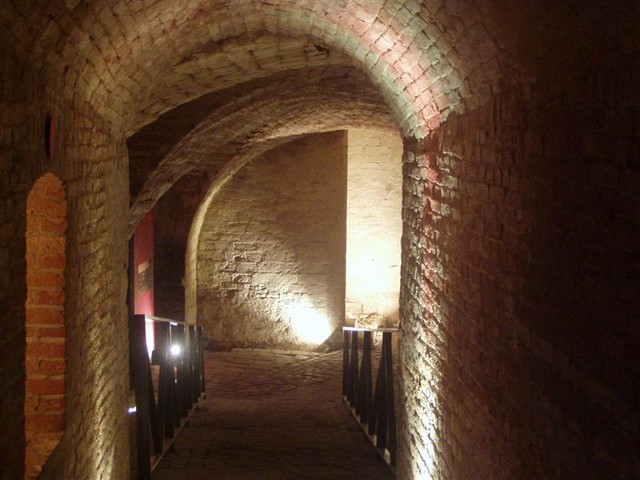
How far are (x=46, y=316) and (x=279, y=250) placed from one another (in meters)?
8.47

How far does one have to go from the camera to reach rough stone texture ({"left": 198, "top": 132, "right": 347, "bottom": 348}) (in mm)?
12156

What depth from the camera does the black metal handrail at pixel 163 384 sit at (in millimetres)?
5977

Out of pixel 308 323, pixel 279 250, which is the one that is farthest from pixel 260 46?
pixel 308 323

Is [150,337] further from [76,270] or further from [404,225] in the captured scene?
[76,270]

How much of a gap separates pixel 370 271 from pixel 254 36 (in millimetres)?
7139

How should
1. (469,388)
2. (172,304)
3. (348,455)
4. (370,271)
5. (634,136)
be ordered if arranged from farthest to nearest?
(370,271) < (172,304) < (348,455) < (469,388) < (634,136)

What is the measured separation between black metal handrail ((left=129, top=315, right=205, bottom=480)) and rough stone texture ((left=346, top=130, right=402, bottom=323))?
412 cm

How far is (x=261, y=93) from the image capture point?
770 cm

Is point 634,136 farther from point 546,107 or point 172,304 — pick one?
point 172,304

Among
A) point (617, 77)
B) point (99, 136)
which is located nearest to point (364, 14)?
point (99, 136)

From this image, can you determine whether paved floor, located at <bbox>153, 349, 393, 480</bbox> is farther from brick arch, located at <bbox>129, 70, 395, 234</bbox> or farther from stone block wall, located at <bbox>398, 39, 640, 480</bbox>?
brick arch, located at <bbox>129, 70, 395, 234</bbox>

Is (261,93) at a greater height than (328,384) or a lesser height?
greater

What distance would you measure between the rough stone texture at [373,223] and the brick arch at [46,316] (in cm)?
826

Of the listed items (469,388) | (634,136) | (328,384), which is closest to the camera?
(634,136)
